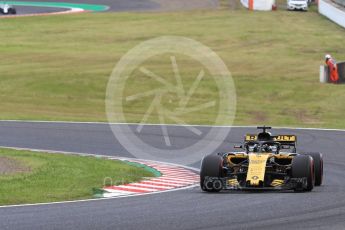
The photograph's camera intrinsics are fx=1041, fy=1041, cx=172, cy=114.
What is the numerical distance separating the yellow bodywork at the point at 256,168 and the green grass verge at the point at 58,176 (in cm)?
281

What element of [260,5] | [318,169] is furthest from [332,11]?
[318,169]

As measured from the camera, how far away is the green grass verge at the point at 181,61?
3659cm

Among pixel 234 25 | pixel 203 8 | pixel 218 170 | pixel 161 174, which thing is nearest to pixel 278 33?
pixel 234 25

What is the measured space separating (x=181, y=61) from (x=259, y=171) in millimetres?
29120

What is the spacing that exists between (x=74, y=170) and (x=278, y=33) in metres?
36.3

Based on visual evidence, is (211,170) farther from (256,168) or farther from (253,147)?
(253,147)

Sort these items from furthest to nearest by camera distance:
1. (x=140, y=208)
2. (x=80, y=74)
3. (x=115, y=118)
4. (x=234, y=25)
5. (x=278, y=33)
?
1. (x=234, y=25)
2. (x=278, y=33)
3. (x=80, y=74)
4. (x=115, y=118)
5. (x=140, y=208)

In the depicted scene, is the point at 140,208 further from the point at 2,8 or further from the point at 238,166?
the point at 2,8

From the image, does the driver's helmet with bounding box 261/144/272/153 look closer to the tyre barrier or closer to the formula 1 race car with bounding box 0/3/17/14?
the tyre barrier

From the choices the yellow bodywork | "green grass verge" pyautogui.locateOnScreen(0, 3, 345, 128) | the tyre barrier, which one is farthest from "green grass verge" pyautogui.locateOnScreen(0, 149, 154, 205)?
the tyre barrier

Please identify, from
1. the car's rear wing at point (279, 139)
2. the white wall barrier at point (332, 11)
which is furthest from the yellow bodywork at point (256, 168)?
the white wall barrier at point (332, 11)

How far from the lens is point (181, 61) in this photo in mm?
46594

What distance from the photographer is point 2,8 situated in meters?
68.4

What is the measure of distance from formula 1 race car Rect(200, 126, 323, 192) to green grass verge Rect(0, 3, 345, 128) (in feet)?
49.5
